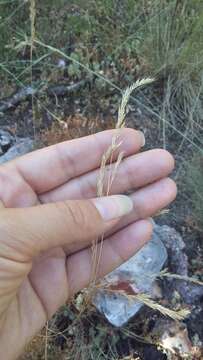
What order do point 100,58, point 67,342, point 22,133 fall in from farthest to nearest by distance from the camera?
point 100,58 → point 22,133 → point 67,342

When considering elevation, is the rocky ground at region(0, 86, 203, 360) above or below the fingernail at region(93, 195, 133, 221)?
below

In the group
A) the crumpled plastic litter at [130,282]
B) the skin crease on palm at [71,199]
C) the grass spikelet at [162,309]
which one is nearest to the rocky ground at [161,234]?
the crumpled plastic litter at [130,282]

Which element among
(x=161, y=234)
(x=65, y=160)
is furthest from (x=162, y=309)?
(x=161, y=234)

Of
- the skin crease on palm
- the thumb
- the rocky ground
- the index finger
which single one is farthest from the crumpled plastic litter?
A: the thumb

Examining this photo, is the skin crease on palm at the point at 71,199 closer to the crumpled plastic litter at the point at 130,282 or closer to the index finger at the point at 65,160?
the index finger at the point at 65,160

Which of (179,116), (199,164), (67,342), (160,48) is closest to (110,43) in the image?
(160,48)

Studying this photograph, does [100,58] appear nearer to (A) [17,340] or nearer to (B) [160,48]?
(B) [160,48]

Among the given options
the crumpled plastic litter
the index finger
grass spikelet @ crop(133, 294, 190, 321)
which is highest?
the index finger

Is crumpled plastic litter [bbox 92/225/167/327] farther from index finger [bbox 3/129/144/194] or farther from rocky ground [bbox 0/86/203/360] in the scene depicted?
index finger [bbox 3/129/144/194]
